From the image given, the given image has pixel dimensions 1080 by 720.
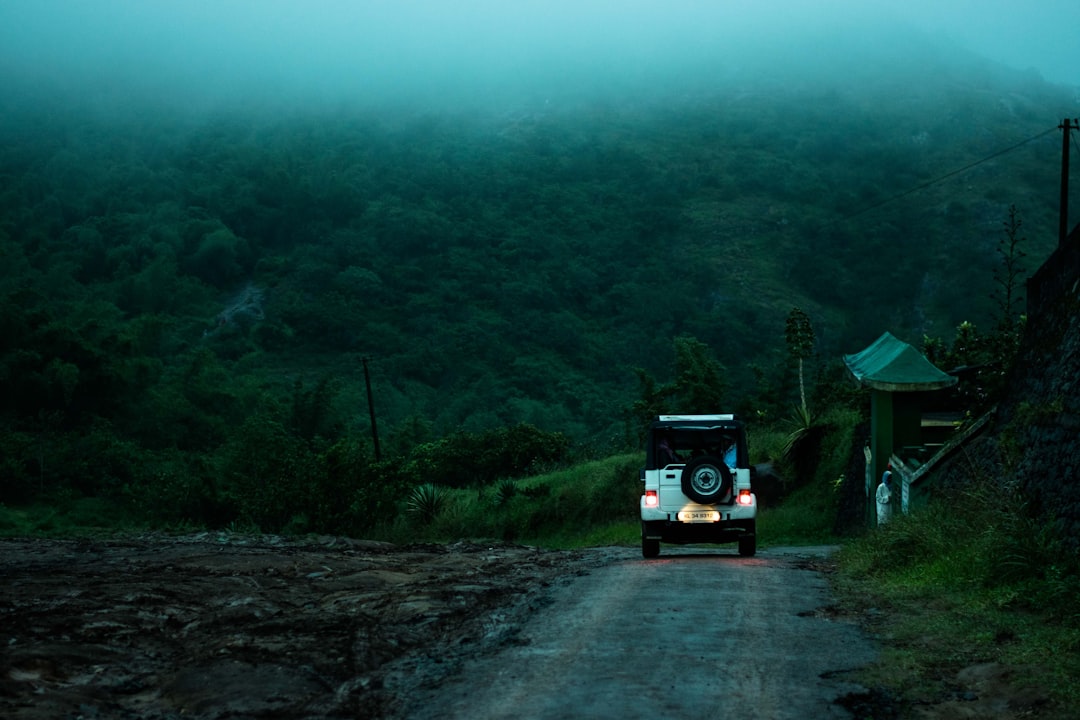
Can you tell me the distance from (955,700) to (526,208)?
350ft

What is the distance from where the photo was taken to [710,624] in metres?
10.6

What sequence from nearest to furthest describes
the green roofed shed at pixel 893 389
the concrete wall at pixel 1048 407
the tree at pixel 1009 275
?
the concrete wall at pixel 1048 407, the green roofed shed at pixel 893 389, the tree at pixel 1009 275

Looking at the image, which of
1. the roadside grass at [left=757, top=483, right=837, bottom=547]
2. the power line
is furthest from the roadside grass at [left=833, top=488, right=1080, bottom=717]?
the power line

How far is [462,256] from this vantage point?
4003 inches

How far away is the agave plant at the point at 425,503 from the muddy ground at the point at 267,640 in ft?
91.7

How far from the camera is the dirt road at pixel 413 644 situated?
7.67 metres

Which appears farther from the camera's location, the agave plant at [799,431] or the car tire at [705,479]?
the agave plant at [799,431]

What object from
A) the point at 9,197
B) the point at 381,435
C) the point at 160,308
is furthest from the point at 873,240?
the point at 9,197

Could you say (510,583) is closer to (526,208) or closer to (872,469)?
(872,469)

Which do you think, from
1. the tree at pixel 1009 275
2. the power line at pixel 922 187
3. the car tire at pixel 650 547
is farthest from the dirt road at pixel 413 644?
the power line at pixel 922 187

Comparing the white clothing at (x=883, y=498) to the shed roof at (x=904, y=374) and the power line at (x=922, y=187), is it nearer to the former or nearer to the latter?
the shed roof at (x=904, y=374)

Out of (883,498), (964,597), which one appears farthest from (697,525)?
(964,597)

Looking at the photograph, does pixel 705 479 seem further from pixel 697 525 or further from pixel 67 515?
pixel 67 515

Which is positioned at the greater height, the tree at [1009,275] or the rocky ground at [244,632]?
the tree at [1009,275]
